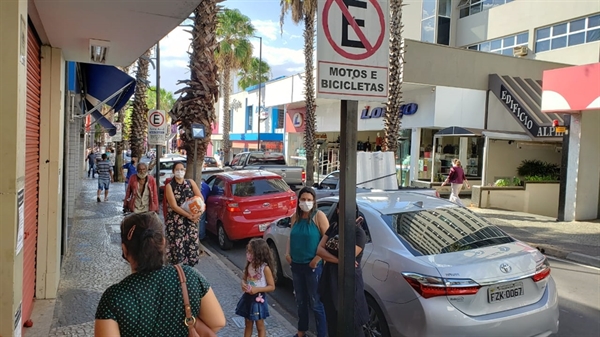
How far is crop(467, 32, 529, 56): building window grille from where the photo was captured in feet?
82.2

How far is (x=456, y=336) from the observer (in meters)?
3.79

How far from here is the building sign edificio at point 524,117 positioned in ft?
53.9

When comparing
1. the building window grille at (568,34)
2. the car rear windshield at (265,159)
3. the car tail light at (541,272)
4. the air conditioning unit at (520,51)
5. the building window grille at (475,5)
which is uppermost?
the building window grille at (475,5)

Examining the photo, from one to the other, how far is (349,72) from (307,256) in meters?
2.10

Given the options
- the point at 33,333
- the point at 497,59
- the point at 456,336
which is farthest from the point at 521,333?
the point at 497,59

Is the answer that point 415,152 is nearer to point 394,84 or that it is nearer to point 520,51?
point 394,84

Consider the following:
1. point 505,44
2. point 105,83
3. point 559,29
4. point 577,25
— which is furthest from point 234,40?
point 105,83

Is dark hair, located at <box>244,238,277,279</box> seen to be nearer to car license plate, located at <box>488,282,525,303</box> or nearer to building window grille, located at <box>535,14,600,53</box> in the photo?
car license plate, located at <box>488,282,525,303</box>

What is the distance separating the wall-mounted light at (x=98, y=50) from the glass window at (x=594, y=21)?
2251 centimetres

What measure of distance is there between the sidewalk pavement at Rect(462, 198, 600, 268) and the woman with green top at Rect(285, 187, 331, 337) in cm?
699

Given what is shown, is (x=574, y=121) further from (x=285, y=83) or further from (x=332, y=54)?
(x=285, y=83)

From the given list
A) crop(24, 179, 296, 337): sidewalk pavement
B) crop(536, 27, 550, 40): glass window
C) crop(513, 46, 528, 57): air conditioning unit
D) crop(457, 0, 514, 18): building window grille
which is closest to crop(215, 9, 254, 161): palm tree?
crop(457, 0, 514, 18): building window grille

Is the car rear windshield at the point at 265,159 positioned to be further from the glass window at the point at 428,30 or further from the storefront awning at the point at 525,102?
the glass window at the point at 428,30

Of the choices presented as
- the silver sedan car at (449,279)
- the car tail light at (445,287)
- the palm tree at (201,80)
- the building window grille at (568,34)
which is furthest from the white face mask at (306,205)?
the building window grille at (568,34)
